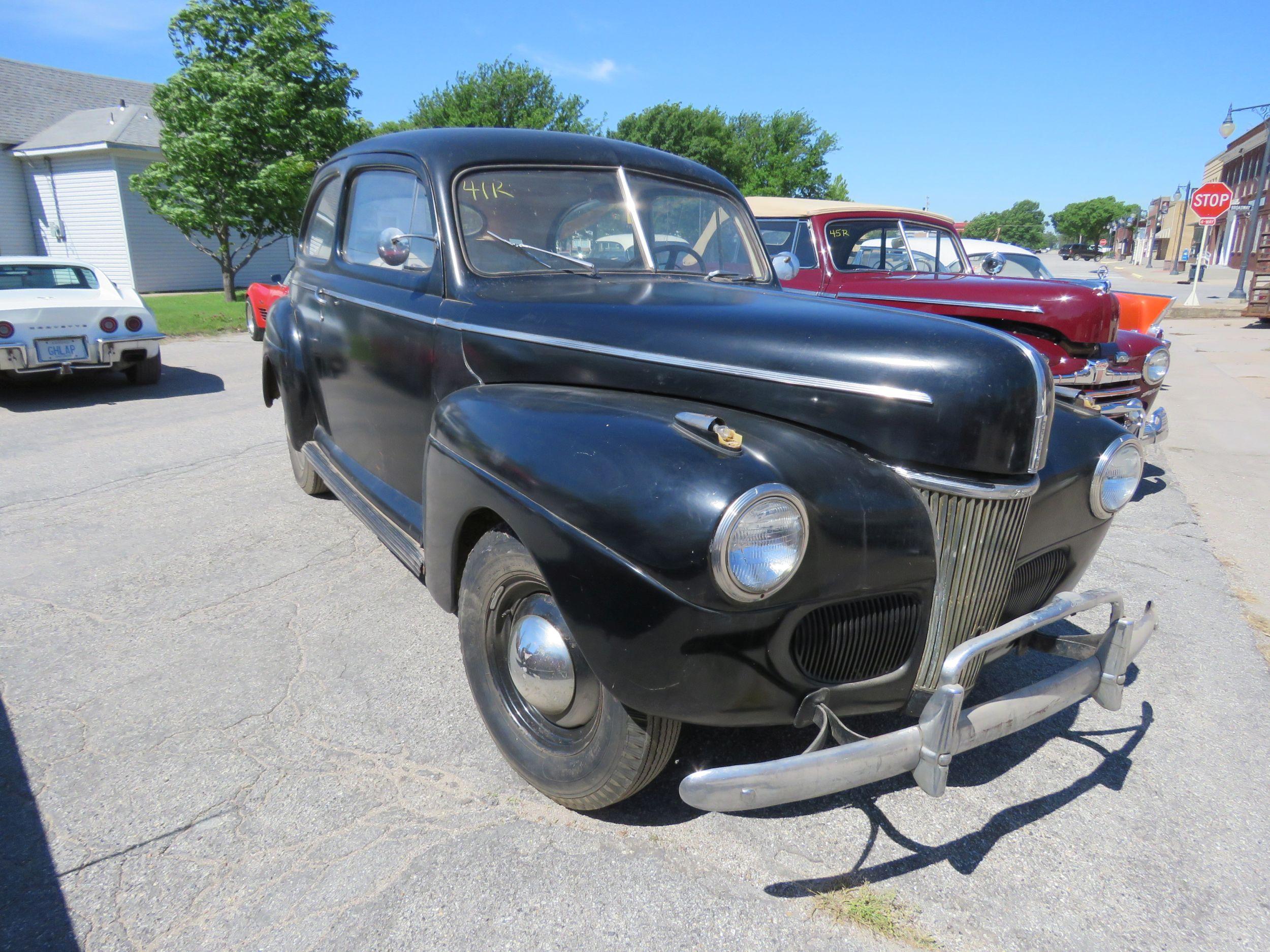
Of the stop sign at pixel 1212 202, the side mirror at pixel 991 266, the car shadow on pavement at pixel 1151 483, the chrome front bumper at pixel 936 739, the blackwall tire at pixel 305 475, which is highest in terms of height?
the stop sign at pixel 1212 202

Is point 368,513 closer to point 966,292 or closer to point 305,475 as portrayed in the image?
point 305,475

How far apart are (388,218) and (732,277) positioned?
56.7 inches

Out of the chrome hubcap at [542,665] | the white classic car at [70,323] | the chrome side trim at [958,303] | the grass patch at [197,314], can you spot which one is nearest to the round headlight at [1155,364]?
the chrome side trim at [958,303]

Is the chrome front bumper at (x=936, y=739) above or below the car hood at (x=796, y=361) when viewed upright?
below

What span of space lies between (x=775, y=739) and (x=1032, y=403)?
127 centimetres

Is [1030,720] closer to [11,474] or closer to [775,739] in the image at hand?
[775,739]

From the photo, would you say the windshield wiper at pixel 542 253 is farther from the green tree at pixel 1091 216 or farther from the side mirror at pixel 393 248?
the green tree at pixel 1091 216

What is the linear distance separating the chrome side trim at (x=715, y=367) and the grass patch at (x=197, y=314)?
10.7 metres

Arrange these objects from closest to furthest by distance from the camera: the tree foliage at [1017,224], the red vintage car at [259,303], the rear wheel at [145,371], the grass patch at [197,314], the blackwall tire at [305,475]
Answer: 1. the blackwall tire at [305,475]
2. the rear wheel at [145,371]
3. the red vintage car at [259,303]
4. the grass patch at [197,314]
5. the tree foliage at [1017,224]

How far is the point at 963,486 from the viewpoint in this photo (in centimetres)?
198

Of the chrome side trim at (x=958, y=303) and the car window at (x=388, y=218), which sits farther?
the chrome side trim at (x=958, y=303)

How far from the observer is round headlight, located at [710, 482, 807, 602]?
171 cm

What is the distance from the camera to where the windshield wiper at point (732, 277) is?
3285 mm

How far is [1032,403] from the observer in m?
2.02
